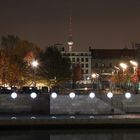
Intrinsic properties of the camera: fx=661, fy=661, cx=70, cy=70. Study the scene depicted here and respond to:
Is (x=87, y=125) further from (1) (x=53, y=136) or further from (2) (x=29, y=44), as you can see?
(2) (x=29, y=44)

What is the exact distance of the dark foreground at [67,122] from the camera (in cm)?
5359

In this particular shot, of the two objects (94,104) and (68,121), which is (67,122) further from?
(94,104)

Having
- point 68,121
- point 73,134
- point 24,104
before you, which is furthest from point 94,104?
point 73,134

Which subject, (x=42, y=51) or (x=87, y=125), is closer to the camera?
(x=87, y=125)

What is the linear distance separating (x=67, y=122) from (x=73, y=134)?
8.51ft

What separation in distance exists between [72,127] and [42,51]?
237 ft

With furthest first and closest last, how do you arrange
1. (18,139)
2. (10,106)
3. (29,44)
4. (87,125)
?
(29,44) → (10,106) → (87,125) → (18,139)

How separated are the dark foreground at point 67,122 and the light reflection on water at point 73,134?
0.51 metres

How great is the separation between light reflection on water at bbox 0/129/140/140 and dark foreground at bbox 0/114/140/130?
1.67ft

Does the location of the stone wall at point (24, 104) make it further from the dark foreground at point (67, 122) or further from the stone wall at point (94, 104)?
the dark foreground at point (67, 122)

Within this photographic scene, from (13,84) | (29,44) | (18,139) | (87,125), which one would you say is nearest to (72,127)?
(87,125)

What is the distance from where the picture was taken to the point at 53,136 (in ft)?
167

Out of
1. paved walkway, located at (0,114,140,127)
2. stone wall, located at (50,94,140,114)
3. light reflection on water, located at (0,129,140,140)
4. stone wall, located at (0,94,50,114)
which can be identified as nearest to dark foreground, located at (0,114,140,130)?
paved walkway, located at (0,114,140,127)

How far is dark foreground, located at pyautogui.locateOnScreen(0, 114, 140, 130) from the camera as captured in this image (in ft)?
176
